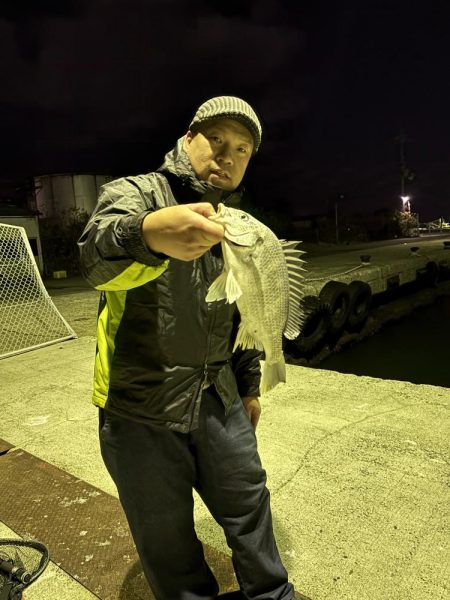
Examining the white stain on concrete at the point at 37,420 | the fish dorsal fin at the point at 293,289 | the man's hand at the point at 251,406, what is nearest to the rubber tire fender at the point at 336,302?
the white stain on concrete at the point at 37,420

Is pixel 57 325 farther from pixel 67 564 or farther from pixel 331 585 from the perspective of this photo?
pixel 331 585

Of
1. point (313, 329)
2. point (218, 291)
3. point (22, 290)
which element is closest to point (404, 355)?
point (313, 329)

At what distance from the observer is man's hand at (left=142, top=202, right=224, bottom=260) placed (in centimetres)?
148

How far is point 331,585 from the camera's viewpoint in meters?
2.68

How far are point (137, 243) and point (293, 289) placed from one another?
80 centimetres

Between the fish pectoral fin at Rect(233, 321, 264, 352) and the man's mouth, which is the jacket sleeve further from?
the fish pectoral fin at Rect(233, 321, 264, 352)

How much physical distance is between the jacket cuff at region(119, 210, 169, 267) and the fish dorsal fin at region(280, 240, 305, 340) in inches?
26.5

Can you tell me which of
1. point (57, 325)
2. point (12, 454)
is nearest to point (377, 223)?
point (57, 325)

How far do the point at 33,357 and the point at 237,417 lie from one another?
22.5ft

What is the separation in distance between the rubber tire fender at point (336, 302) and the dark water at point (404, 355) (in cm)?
114

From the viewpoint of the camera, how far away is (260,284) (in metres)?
1.83

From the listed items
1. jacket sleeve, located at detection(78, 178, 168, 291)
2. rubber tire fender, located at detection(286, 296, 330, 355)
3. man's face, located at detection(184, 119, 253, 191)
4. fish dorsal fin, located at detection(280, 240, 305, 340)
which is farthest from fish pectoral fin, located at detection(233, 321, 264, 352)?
rubber tire fender, located at detection(286, 296, 330, 355)

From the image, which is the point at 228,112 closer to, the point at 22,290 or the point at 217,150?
the point at 217,150

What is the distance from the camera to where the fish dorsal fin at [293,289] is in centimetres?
204
